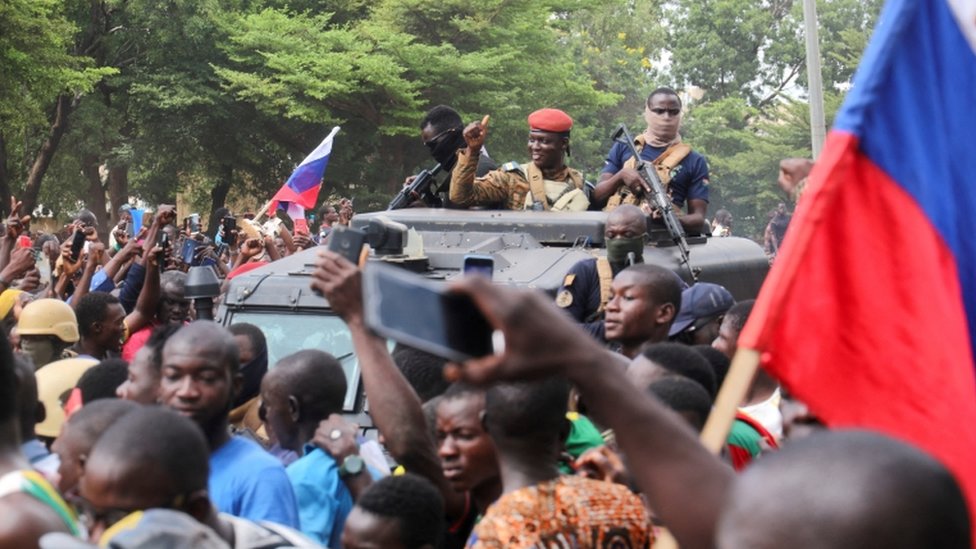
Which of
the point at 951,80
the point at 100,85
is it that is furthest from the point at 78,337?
the point at 100,85

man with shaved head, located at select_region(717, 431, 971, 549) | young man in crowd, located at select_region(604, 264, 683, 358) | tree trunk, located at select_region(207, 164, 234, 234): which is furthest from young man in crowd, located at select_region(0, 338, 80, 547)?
tree trunk, located at select_region(207, 164, 234, 234)

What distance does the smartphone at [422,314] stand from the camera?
2258 millimetres

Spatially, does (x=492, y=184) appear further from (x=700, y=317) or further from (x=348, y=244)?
(x=348, y=244)

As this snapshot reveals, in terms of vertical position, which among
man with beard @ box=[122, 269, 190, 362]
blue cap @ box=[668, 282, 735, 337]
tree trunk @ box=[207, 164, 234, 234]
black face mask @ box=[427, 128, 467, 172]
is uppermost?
black face mask @ box=[427, 128, 467, 172]

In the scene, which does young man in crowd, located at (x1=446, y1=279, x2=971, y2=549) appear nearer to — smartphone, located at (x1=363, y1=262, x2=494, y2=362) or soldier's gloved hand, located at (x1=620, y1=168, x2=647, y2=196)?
smartphone, located at (x1=363, y1=262, x2=494, y2=362)

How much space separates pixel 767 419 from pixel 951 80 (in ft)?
8.64

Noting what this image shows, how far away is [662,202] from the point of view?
8.52 m

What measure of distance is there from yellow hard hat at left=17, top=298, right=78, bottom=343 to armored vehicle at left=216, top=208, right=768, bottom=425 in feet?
3.41

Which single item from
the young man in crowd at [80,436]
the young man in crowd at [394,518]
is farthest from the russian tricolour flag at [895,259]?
the young man in crowd at [80,436]

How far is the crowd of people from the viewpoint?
191cm

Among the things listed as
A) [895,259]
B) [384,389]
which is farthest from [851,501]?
[384,389]

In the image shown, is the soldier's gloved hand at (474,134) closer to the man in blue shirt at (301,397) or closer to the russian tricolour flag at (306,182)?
the man in blue shirt at (301,397)

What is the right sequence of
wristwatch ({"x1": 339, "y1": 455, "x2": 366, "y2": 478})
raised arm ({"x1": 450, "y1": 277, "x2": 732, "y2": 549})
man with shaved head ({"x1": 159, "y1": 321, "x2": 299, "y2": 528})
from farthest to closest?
wristwatch ({"x1": 339, "y1": 455, "x2": 366, "y2": 478}) < man with shaved head ({"x1": 159, "y1": 321, "x2": 299, "y2": 528}) < raised arm ({"x1": 450, "y1": 277, "x2": 732, "y2": 549})

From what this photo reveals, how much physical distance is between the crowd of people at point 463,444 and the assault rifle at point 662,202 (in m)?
0.88
